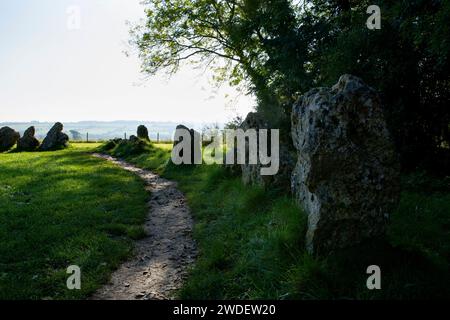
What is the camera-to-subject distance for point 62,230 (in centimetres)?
1038

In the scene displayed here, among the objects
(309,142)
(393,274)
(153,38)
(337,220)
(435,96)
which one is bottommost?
(393,274)

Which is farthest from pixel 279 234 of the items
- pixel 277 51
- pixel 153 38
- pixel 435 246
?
pixel 153 38

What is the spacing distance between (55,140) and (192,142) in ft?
80.0

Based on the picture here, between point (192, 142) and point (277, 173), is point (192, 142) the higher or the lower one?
the higher one

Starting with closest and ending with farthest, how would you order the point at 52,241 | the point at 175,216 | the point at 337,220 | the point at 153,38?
the point at 337,220 → the point at 52,241 → the point at 175,216 → the point at 153,38

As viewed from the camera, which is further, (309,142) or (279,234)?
(279,234)

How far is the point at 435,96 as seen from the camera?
14.5 metres

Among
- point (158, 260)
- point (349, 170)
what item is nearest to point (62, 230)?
point (158, 260)

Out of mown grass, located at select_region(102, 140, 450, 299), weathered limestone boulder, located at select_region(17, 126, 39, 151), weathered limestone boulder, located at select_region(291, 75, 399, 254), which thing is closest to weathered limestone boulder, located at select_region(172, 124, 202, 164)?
mown grass, located at select_region(102, 140, 450, 299)

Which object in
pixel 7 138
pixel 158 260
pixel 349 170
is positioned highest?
pixel 7 138

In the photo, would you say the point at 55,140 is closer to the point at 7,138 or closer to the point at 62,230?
the point at 7,138

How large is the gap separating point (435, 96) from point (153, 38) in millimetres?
26547

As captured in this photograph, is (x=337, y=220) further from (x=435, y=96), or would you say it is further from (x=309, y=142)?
(x=435, y=96)

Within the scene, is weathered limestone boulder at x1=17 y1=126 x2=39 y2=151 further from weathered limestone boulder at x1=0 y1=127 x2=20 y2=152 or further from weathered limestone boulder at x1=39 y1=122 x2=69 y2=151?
weathered limestone boulder at x1=0 y1=127 x2=20 y2=152
